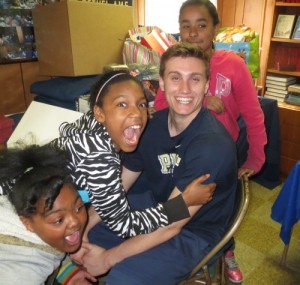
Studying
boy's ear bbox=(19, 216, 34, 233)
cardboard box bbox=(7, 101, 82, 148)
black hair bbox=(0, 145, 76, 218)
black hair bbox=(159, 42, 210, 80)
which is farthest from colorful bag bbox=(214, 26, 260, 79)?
boy's ear bbox=(19, 216, 34, 233)

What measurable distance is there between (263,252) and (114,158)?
4.83 ft

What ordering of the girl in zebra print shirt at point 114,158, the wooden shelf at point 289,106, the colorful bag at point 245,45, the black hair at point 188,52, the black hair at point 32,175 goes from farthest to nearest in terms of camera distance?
the wooden shelf at point 289,106, the colorful bag at point 245,45, the black hair at point 188,52, the girl in zebra print shirt at point 114,158, the black hair at point 32,175

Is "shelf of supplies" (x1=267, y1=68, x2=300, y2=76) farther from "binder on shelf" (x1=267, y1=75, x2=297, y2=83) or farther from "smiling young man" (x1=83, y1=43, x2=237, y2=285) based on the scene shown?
"smiling young man" (x1=83, y1=43, x2=237, y2=285)

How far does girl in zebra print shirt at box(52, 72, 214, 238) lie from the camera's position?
3.22ft

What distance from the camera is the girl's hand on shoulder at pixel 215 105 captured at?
139 centimetres

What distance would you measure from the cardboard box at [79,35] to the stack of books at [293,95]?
66.2 inches

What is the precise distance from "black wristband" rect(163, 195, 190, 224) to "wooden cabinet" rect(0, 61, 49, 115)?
5.62 feet

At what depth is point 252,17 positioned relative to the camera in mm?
2922

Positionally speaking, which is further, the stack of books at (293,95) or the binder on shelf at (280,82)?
the binder on shelf at (280,82)

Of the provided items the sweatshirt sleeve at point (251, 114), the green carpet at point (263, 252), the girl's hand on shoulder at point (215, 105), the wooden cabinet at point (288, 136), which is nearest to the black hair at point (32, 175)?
the girl's hand on shoulder at point (215, 105)

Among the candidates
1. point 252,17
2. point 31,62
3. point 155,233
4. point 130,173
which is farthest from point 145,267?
point 252,17

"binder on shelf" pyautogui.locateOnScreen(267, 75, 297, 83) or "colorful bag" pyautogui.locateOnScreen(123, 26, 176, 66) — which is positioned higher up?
"colorful bag" pyautogui.locateOnScreen(123, 26, 176, 66)

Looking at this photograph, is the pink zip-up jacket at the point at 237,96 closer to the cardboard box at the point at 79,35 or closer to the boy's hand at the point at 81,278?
the cardboard box at the point at 79,35

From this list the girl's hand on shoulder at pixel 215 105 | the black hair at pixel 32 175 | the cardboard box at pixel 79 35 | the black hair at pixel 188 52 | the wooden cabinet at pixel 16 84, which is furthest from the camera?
the wooden cabinet at pixel 16 84
